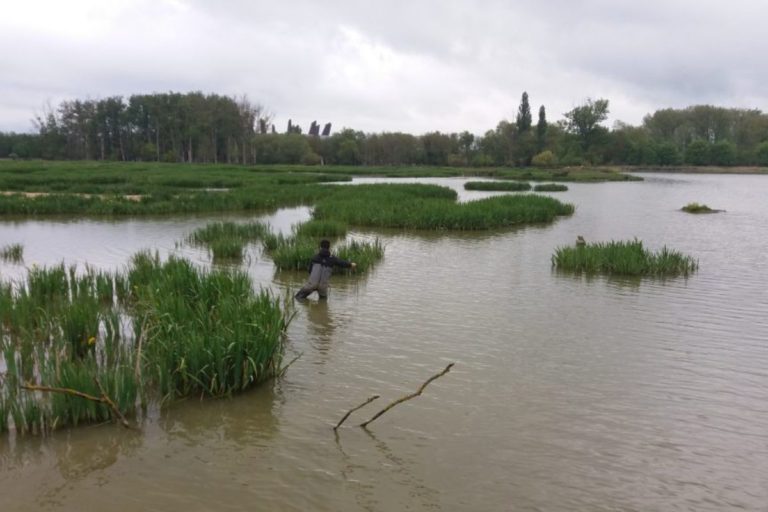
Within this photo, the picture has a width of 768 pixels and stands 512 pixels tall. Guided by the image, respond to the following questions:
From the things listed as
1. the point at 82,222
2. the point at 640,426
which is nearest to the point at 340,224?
the point at 82,222

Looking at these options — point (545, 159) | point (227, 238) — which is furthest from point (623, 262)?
point (545, 159)

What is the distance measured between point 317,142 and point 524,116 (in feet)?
131

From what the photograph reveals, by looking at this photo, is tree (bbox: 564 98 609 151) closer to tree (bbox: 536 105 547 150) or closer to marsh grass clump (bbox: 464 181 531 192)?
tree (bbox: 536 105 547 150)

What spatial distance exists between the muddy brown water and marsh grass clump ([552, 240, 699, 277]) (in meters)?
2.39

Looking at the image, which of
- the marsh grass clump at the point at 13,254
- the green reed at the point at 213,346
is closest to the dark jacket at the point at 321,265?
the green reed at the point at 213,346

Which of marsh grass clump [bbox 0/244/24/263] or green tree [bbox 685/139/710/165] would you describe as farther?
green tree [bbox 685/139/710/165]

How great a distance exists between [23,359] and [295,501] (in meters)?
3.76

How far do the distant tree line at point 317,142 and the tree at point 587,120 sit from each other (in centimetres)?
19

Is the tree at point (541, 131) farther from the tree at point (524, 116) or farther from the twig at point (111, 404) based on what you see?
the twig at point (111, 404)

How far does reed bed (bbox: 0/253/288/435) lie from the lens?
221 inches

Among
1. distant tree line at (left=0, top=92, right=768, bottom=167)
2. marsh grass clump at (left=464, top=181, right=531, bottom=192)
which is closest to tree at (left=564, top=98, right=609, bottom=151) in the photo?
distant tree line at (left=0, top=92, right=768, bottom=167)

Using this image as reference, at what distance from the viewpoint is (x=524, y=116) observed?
117312mm

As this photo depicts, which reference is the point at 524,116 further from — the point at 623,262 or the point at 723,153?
the point at 623,262

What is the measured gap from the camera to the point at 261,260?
16.2 m
